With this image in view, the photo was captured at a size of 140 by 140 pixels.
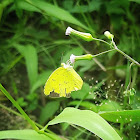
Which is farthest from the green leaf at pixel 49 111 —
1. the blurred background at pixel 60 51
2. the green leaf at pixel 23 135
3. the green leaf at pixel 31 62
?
the green leaf at pixel 23 135

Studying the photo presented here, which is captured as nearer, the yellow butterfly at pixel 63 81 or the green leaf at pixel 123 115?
the green leaf at pixel 123 115

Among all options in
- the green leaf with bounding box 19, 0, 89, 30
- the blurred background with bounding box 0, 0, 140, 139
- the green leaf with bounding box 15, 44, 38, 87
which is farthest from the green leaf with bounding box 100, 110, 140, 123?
the green leaf with bounding box 15, 44, 38, 87

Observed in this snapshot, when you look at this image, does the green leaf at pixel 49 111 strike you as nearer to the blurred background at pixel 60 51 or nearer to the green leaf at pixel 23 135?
the blurred background at pixel 60 51

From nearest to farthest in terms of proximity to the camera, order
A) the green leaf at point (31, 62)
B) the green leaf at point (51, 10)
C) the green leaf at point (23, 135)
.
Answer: the green leaf at point (23, 135) < the green leaf at point (51, 10) < the green leaf at point (31, 62)

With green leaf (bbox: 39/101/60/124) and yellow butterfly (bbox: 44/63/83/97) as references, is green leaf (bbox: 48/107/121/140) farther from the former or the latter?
green leaf (bbox: 39/101/60/124)

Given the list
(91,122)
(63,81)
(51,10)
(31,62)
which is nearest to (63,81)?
(63,81)

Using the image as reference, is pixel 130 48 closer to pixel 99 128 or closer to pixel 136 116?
pixel 136 116

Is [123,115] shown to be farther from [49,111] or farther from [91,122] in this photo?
[49,111]
